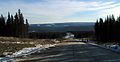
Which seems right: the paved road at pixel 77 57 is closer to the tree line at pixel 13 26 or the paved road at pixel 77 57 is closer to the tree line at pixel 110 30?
the tree line at pixel 110 30

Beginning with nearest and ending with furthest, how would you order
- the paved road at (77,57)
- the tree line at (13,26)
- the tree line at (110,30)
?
1. the paved road at (77,57)
2. the tree line at (110,30)
3. the tree line at (13,26)

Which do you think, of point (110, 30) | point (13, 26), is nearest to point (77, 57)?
point (110, 30)

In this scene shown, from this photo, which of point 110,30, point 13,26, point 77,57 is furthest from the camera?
point 13,26

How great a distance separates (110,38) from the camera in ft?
348

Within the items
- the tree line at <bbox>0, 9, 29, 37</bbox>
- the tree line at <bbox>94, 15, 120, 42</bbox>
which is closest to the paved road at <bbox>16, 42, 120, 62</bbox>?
the tree line at <bbox>94, 15, 120, 42</bbox>

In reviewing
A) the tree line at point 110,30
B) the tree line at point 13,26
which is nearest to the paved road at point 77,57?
the tree line at point 110,30

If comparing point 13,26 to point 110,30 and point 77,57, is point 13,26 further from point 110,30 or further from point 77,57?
point 77,57

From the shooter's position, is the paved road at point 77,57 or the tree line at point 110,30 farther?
the tree line at point 110,30

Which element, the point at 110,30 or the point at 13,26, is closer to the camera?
the point at 110,30

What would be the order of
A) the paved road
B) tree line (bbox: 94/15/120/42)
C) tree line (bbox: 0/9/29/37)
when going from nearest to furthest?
the paved road < tree line (bbox: 94/15/120/42) < tree line (bbox: 0/9/29/37)

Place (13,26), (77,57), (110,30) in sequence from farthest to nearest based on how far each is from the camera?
(13,26)
(110,30)
(77,57)

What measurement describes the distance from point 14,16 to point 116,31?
60.2m

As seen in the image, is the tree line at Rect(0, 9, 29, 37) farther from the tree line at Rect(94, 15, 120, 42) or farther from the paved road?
the paved road

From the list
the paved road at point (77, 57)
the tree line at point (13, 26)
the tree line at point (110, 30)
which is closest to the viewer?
the paved road at point (77, 57)
